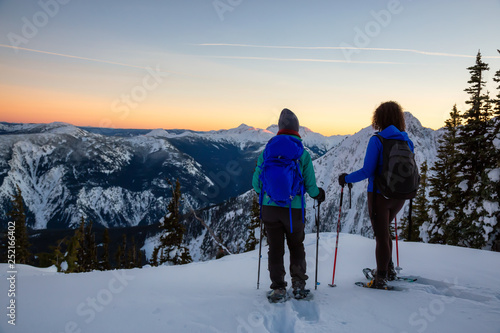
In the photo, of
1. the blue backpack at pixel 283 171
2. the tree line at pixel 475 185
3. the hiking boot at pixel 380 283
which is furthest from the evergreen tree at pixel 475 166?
the blue backpack at pixel 283 171

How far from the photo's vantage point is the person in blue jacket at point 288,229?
4.40 meters

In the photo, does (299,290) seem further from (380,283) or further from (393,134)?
(393,134)

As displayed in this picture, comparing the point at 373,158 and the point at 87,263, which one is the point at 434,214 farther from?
the point at 87,263

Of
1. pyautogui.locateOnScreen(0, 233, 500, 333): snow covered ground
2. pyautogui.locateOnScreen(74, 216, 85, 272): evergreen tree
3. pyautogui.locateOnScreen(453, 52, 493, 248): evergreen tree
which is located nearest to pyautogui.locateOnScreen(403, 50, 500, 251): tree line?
pyautogui.locateOnScreen(453, 52, 493, 248): evergreen tree

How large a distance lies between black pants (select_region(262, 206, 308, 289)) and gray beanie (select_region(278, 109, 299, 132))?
1.38 metres

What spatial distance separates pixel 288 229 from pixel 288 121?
6.00 feet

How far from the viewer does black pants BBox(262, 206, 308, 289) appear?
441 centimetres

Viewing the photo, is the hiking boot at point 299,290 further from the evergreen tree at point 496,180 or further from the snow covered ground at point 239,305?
the evergreen tree at point 496,180

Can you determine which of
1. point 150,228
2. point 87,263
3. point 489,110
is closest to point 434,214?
point 489,110

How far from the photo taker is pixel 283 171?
4258mm

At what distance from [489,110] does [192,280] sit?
19.0m

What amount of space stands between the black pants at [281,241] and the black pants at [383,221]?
1352 millimetres

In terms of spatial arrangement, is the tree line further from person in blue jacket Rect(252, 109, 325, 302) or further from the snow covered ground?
person in blue jacket Rect(252, 109, 325, 302)

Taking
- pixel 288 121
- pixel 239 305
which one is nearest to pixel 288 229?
pixel 239 305
